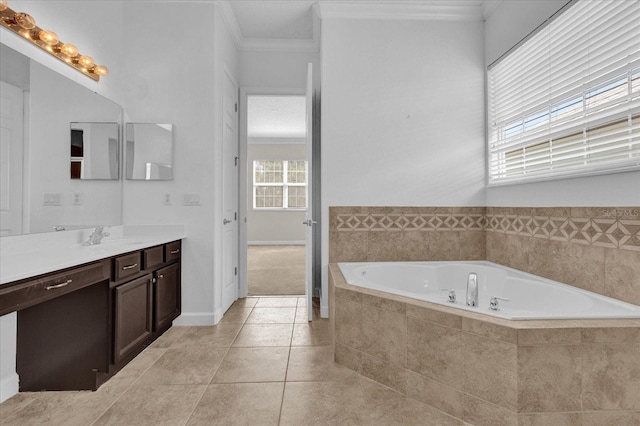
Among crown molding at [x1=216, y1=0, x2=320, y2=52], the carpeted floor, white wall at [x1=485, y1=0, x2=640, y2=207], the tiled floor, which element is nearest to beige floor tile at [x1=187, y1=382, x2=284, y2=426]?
the tiled floor

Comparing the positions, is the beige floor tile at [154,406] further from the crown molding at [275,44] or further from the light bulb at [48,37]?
the crown molding at [275,44]

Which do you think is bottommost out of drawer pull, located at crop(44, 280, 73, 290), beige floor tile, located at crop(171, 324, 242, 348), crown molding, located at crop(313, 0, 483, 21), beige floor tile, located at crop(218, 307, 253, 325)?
beige floor tile, located at crop(171, 324, 242, 348)

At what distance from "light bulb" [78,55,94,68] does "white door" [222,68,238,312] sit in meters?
1.00

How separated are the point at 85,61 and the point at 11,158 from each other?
979 millimetres

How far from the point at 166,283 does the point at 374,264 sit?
1.68m

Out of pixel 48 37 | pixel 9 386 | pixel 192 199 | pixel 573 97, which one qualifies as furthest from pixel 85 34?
pixel 573 97

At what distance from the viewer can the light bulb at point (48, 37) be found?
1.89 metres

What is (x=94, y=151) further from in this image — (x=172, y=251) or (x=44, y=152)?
(x=172, y=251)

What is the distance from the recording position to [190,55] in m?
2.72

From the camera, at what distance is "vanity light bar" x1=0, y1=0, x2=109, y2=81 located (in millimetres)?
1692

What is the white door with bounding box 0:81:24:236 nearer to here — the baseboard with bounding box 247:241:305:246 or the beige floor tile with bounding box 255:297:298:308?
the beige floor tile with bounding box 255:297:298:308

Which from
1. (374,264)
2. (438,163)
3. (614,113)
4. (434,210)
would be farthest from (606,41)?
(374,264)

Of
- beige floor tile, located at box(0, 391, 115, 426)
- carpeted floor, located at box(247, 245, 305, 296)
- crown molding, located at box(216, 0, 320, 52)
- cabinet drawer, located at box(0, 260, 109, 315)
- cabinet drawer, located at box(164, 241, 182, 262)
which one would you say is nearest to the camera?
cabinet drawer, located at box(0, 260, 109, 315)

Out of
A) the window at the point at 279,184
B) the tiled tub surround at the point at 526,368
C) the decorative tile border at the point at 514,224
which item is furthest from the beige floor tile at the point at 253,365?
the window at the point at 279,184
